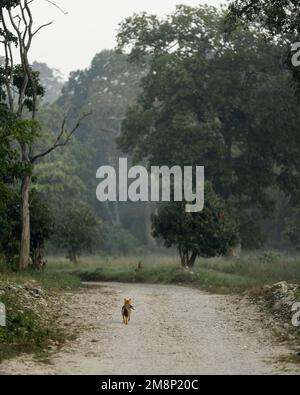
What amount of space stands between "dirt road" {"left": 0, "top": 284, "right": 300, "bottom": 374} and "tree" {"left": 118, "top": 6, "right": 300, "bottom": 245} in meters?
26.7

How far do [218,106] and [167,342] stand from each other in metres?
36.7

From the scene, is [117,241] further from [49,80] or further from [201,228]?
[49,80]

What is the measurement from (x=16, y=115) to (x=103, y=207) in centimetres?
5368

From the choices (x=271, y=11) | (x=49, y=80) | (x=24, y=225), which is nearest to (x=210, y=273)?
(x=24, y=225)

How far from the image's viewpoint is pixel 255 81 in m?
51.2

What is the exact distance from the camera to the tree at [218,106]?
161 ft

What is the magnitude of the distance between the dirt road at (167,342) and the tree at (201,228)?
50.2ft

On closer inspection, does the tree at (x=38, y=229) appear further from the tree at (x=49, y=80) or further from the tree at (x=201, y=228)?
the tree at (x=49, y=80)

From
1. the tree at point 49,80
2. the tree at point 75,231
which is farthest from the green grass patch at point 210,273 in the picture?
the tree at point 49,80

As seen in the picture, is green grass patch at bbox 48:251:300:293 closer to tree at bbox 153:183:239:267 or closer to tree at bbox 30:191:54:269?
tree at bbox 153:183:239:267

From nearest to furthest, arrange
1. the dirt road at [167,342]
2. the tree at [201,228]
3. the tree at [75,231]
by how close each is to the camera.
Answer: the dirt road at [167,342] < the tree at [201,228] < the tree at [75,231]

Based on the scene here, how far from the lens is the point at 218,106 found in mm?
50656
